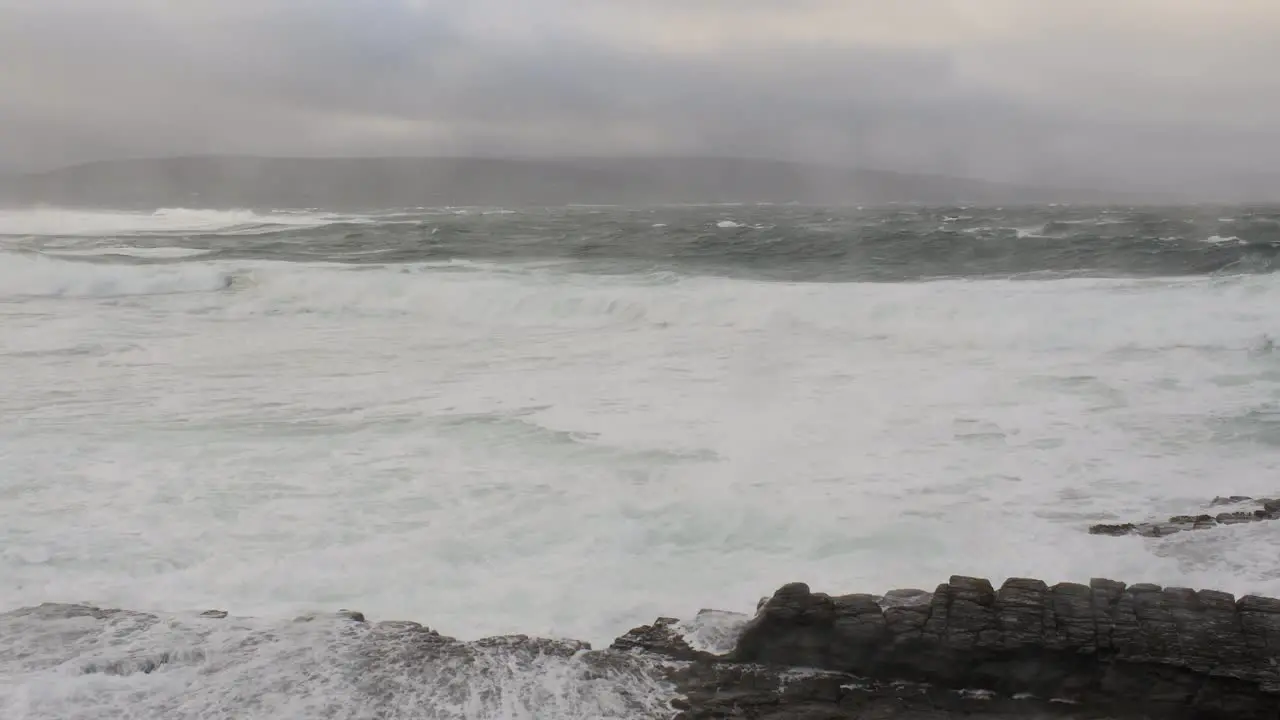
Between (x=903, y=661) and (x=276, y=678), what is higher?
(x=903, y=661)

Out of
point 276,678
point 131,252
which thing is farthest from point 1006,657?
point 131,252

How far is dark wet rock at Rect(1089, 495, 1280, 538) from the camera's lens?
6551mm

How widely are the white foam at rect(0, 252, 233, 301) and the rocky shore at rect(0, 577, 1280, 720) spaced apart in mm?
20407

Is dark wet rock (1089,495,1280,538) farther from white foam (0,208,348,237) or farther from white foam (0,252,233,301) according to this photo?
white foam (0,208,348,237)

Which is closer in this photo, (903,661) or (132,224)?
(903,661)

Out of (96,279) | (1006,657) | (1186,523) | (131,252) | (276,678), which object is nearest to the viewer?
(1006,657)

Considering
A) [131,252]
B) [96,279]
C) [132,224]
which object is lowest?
[96,279]

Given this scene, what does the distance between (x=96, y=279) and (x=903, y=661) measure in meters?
23.7

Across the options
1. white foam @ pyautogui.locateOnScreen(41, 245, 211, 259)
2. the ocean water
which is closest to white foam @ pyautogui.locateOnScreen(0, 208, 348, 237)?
white foam @ pyautogui.locateOnScreen(41, 245, 211, 259)

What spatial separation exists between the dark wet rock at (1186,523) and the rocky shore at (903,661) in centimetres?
199

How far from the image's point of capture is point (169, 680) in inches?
177

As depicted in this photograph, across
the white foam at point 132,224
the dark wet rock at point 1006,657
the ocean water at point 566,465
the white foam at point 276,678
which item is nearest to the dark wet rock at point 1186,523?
the ocean water at point 566,465

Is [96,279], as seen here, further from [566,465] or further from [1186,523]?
[1186,523]

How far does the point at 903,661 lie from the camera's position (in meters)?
4.44
